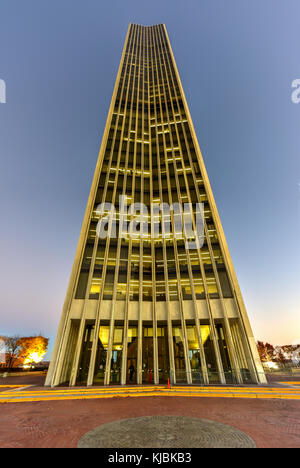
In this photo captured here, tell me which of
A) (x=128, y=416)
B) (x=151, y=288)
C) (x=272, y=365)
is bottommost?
(x=128, y=416)

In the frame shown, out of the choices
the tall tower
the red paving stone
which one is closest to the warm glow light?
the tall tower

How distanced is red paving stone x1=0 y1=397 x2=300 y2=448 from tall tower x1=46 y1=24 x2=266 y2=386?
6802 millimetres

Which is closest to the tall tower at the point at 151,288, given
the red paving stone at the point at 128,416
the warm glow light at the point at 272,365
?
the red paving stone at the point at 128,416

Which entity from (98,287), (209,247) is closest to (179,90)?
(209,247)

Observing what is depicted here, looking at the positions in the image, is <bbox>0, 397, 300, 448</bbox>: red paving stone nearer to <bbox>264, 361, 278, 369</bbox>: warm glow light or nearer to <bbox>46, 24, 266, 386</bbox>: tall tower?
<bbox>46, 24, 266, 386</bbox>: tall tower

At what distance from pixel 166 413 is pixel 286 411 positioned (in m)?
6.09

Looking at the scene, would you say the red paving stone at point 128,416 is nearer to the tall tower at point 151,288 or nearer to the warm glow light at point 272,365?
the tall tower at point 151,288

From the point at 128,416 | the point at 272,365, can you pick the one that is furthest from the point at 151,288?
the point at 272,365

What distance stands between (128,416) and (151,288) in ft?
48.1

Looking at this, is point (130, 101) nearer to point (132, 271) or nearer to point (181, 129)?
point (181, 129)

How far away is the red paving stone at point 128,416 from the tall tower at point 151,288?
22.3 feet

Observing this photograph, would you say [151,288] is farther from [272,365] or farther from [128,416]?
[272,365]

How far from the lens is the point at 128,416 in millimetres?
9234

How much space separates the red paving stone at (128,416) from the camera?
22.5 feet
